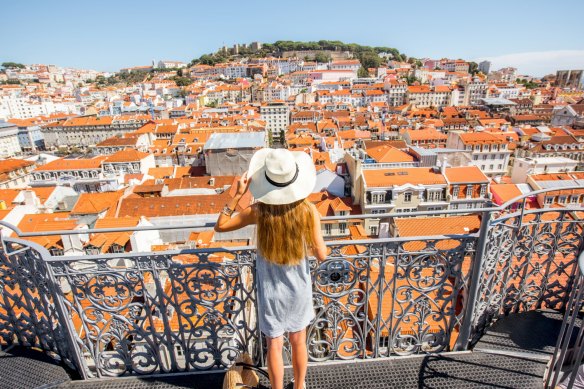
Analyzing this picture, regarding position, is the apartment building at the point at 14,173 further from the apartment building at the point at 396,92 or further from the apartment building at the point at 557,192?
the apartment building at the point at 396,92

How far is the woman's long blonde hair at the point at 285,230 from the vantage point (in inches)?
77.2

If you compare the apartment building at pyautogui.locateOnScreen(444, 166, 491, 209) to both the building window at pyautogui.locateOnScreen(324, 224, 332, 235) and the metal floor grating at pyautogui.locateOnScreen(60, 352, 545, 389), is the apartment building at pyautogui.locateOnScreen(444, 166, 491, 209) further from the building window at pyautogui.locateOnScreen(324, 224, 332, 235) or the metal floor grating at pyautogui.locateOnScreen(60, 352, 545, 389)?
the metal floor grating at pyautogui.locateOnScreen(60, 352, 545, 389)

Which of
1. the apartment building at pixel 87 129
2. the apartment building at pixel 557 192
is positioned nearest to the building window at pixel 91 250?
the apartment building at pixel 557 192

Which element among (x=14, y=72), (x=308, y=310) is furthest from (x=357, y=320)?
(x=14, y=72)

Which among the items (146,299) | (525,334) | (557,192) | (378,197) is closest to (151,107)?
(378,197)

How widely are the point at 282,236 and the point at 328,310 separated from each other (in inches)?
51.9

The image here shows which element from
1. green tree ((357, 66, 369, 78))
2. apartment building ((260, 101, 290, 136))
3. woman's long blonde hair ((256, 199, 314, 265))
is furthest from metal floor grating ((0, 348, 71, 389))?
green tree ((357, 66, 369, 78))

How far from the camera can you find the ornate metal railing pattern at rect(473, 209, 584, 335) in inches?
117

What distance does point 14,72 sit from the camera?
421 feet

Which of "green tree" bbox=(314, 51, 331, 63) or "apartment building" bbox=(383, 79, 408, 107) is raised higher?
"green tree" bbox=(314, 51, 331, 63)

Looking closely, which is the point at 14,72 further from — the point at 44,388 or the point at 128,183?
the point at 44,388

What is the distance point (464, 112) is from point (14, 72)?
520 feet

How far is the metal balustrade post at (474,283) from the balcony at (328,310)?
1 cm

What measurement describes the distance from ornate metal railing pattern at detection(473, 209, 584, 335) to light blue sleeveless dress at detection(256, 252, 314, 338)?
5.40ft
